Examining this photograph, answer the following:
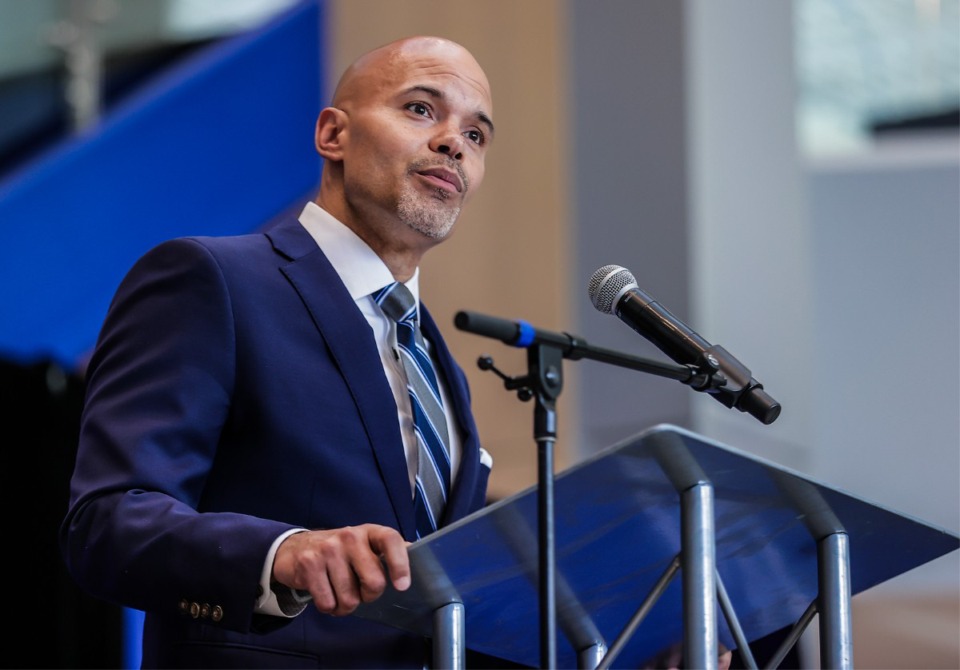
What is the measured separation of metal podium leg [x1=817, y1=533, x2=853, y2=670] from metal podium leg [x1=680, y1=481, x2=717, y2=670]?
0.25 m

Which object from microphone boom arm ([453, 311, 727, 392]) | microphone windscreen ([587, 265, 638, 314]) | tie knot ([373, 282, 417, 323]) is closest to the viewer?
microphone boom arm ([453, 311, 727, 392])

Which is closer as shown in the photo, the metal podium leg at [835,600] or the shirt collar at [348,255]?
the metal podium leg at [835,600]

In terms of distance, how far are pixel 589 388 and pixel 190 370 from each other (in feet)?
8.72

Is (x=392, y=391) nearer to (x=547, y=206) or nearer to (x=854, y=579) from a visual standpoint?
(x=854, y=579)

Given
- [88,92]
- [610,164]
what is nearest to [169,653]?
[610,164]

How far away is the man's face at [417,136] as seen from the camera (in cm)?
197

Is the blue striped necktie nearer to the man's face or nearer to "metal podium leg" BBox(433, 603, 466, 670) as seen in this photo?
the man's face

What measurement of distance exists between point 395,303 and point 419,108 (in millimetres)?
323

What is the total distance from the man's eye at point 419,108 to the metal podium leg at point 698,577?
0.91 metres

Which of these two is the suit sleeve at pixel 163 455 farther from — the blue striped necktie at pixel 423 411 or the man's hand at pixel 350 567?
the blue striped necktie at pixel 423 411

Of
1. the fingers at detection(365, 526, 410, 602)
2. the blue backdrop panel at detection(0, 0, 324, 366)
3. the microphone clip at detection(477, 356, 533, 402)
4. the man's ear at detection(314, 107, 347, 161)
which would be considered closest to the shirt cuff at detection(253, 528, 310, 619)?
the fingers at detection(365, 526, 410, 602)

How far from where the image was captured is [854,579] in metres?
1.69

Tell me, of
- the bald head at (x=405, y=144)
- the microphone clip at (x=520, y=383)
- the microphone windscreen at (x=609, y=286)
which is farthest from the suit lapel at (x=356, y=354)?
the microphone clip at (x=520, y=383)

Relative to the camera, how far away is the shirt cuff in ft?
4.58
